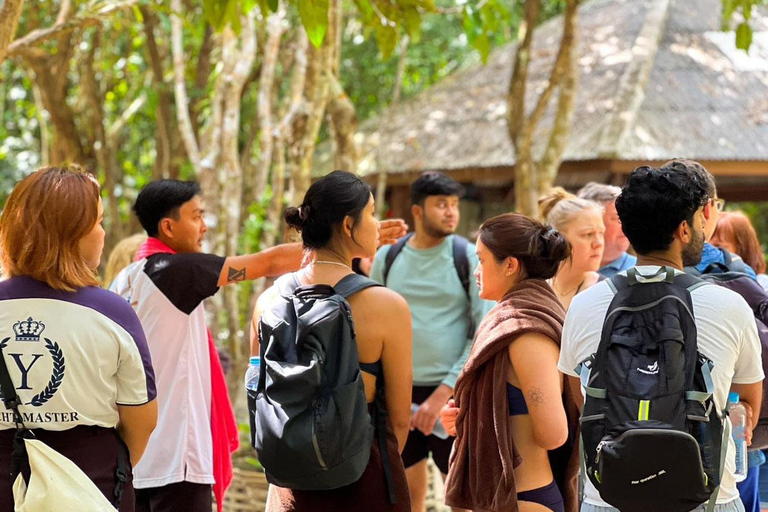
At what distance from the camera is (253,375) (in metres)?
3.08

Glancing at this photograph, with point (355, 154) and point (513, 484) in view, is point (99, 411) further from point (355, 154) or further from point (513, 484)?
point (355, 154)

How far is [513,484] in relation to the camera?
325 cm

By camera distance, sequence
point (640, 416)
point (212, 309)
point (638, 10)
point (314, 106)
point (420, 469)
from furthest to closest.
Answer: point (638, 10) < point (212, 309) < point (314, 106) < point (420, 469) < point (640, 416)

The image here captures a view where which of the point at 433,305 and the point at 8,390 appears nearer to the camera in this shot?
the point at 8,390

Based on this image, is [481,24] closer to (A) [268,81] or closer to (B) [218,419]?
(B) [218,419]

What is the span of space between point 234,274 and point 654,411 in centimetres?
190

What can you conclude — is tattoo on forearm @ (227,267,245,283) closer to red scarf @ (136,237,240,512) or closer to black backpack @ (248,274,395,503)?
red scarf @ (136,237,240,512)

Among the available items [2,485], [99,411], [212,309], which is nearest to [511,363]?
[99,411]

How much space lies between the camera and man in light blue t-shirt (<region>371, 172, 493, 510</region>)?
16.8 ft

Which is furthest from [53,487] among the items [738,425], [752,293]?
[752,293]

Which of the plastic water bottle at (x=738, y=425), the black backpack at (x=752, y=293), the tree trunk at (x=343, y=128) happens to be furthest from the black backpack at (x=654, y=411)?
the tree trunk at (x=343, y=128)

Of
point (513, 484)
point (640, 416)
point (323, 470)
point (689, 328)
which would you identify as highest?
point (689, 328)

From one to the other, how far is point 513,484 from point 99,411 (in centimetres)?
135

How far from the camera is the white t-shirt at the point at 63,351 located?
2799mm
